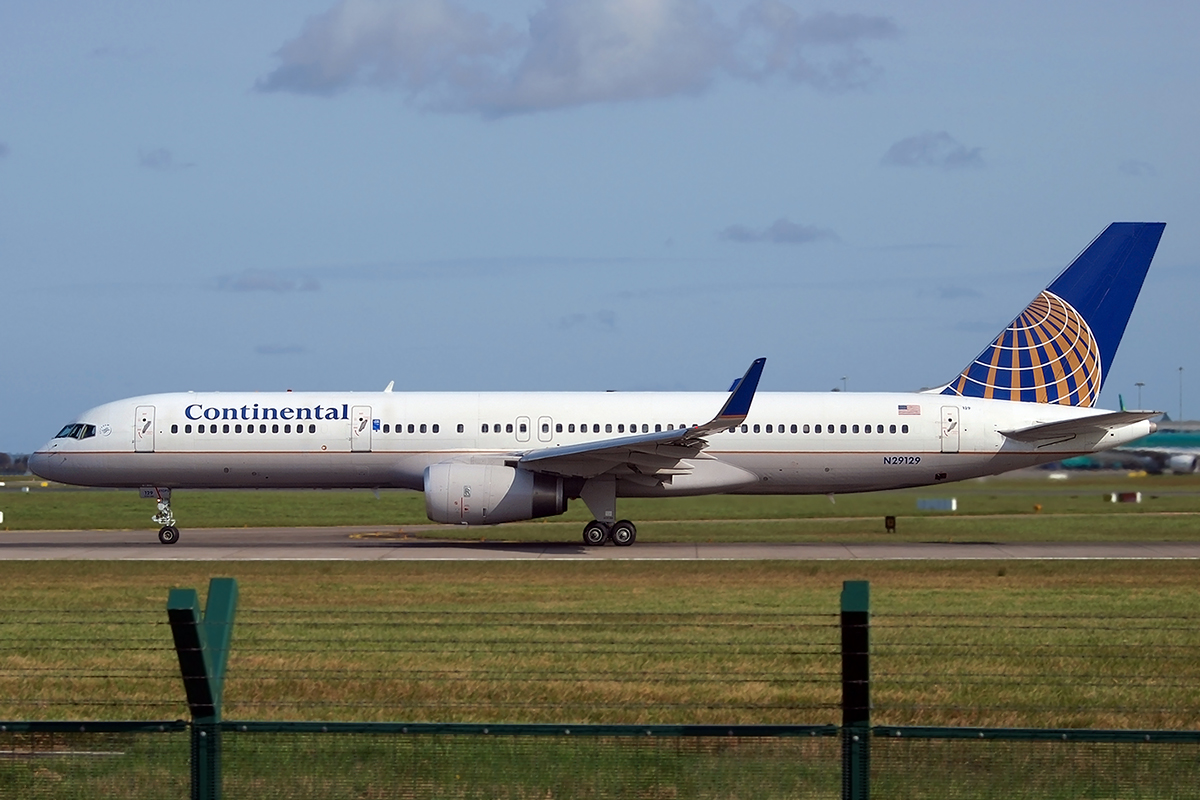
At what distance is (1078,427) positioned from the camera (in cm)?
3244

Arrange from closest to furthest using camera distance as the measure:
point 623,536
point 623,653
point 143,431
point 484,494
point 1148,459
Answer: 1. point 623,653
2. point 484,494
3. point 623,536
4. point 143,431
5. point 1148,459

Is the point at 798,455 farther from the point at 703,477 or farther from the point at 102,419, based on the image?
the point at 102,419

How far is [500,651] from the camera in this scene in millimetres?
14320

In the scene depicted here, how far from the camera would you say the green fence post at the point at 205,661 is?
23.8ft

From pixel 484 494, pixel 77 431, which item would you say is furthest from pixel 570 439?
pixel 77 431

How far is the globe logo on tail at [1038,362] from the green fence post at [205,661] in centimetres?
2940

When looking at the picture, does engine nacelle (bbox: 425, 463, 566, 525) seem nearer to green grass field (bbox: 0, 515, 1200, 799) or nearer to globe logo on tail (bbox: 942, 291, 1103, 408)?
green grass field (bbox: 0, 515, 1200, 799)

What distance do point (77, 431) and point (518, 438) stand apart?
10.9m

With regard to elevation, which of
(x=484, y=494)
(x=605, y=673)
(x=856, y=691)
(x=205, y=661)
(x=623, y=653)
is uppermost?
(x=484, y=494)

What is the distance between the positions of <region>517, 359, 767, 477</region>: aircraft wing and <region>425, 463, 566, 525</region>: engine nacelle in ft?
1.49

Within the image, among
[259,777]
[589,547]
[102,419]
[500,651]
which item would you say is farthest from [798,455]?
[259,777]

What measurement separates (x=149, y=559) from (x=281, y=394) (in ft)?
23.6

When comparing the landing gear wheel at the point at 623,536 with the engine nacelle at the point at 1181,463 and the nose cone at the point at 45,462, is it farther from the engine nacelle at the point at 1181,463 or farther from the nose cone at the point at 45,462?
the engine nacelle at the point at 1181,463

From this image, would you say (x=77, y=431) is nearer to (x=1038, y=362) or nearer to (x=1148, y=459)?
(x=1038, y=362)
